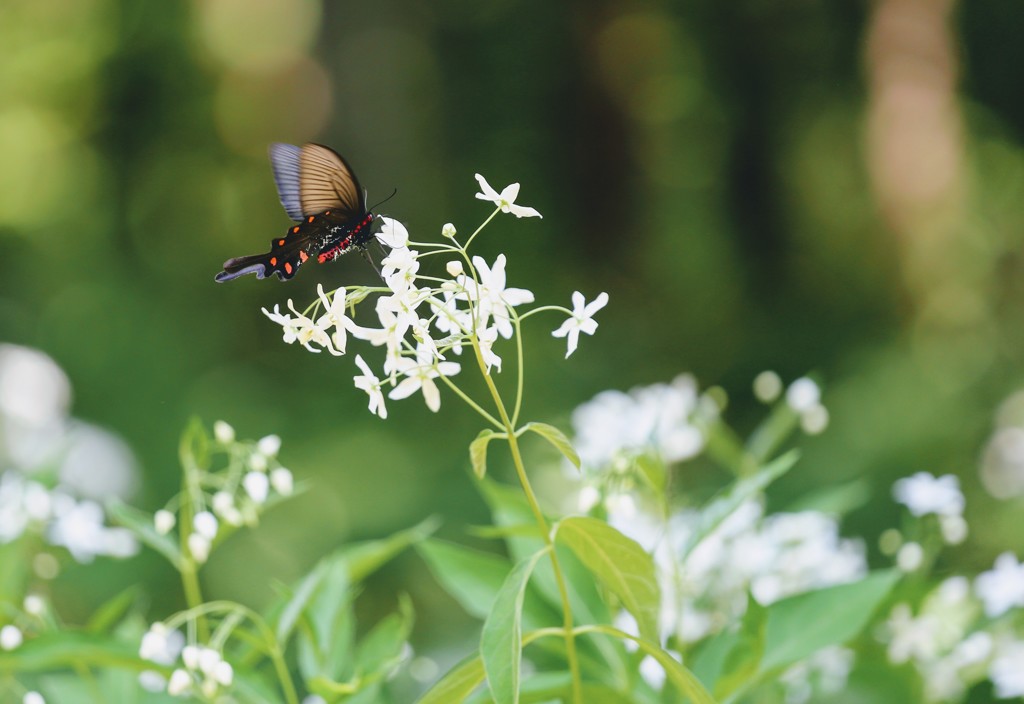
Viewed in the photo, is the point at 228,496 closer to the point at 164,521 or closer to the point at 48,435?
the point at 164,521

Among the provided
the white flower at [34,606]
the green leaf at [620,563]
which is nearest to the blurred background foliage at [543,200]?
the white flower at [34,606]

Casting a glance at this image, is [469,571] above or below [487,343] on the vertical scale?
below

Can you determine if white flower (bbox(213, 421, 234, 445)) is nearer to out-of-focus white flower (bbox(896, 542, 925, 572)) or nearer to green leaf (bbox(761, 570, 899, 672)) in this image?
green leaf (bbox(761, 570, 899, 672))

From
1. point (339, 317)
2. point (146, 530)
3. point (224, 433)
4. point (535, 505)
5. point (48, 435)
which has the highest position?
point (339, 317)

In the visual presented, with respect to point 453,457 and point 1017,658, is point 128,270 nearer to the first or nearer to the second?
point 453,457

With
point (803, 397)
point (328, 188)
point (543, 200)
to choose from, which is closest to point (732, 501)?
point (803, 397)

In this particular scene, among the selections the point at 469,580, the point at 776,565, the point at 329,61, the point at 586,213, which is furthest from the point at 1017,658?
the point at 329,61
